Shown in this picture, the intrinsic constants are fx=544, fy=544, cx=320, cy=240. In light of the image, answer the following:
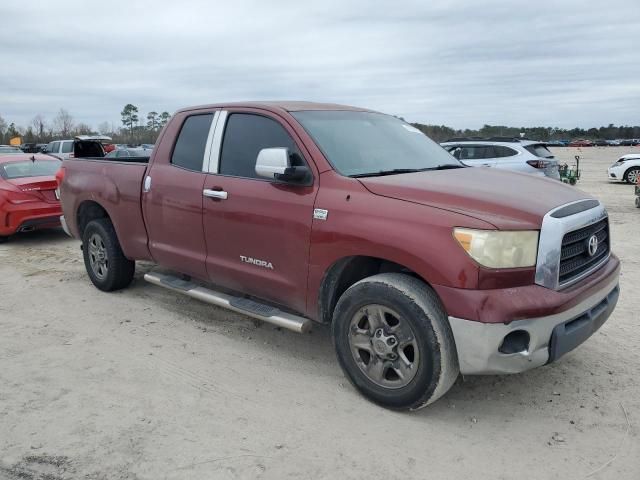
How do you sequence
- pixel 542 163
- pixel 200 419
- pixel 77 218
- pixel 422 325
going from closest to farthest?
pixel 422 325, pixel 200 419, pixel 77 218, pixel 542 163

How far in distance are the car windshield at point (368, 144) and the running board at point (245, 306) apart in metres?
1.11

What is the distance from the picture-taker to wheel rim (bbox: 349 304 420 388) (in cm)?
325

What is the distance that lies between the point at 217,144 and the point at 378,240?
1874 mm

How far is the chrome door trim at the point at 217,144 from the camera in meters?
4.45

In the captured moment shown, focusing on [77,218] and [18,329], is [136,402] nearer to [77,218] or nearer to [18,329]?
[18,329]

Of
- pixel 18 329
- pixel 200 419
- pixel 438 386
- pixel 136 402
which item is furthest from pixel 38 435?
pixel 438 386

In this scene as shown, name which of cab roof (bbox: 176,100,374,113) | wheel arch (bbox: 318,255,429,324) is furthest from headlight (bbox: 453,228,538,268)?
cab roof (bbox: 176,100,374,113)

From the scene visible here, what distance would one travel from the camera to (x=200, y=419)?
3.35m

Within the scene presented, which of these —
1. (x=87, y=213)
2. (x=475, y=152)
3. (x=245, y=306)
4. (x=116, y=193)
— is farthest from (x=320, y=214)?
(x=475, y=152)

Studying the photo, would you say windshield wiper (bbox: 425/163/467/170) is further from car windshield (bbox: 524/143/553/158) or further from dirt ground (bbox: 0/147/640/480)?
car windshield (bbox: 524/143/553/158)

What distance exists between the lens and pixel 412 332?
318 cm

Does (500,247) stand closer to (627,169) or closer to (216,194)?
(216,194)

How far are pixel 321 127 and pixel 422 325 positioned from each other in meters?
1.74

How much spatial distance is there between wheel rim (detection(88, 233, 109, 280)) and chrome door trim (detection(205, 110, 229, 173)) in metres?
1.97
